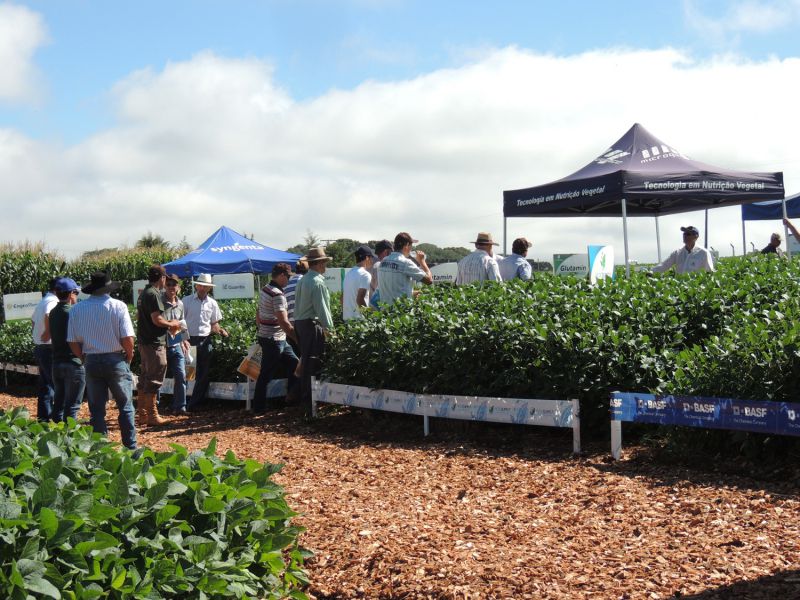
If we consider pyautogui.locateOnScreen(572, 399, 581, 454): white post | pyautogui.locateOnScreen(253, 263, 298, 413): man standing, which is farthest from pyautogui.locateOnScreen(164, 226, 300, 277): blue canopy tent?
pyautogui.locateOnScreen(572, 399, 581, 454): white post

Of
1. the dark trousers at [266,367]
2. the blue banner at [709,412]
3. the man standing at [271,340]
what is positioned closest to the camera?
the blue banner at [709,412]

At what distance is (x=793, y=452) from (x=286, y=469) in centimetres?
415

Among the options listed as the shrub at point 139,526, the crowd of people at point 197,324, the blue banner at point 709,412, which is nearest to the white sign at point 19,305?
the crowd of people at point 197,324

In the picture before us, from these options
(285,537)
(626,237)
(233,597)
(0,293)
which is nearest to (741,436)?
(285,537)

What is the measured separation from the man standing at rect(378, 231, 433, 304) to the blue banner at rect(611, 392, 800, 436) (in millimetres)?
3883

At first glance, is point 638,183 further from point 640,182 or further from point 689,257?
point 689,257

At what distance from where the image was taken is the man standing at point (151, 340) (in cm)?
1032

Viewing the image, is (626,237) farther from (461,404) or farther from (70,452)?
(70,452)

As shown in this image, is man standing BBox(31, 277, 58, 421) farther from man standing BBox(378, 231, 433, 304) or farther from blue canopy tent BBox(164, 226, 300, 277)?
blue canopy tent BBox(164, 226, 300, 277)

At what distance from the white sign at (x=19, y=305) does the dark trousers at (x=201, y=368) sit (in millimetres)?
7200

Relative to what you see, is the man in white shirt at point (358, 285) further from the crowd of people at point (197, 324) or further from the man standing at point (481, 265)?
the man standing at point (481, 265)

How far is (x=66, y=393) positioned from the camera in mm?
9742

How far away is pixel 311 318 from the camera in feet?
33.7

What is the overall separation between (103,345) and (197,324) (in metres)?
3.83
